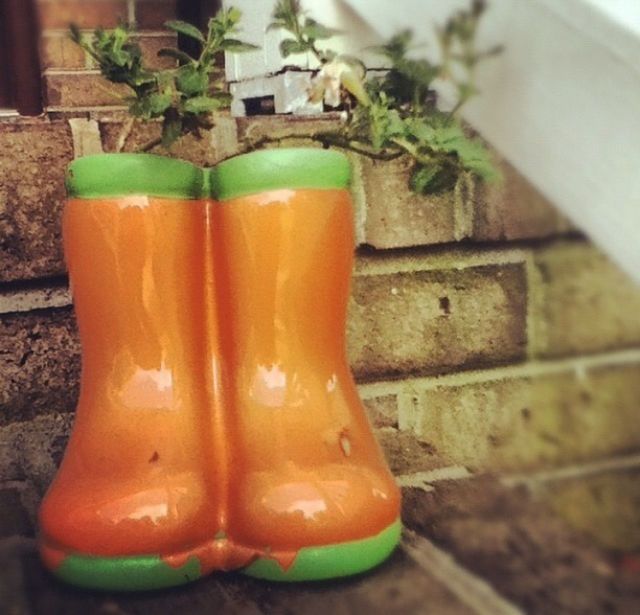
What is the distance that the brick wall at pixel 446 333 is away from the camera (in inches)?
27.1

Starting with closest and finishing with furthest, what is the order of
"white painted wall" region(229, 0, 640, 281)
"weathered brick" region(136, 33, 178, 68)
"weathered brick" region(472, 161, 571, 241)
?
"white painted wall" region(229, 0, 640, 281), "weathered brick" region(472, 161, 571, 241), "weathered brick" region(136, 33, 178, 68)

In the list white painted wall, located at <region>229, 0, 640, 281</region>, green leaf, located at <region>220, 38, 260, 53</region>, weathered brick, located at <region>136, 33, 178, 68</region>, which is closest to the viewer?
white painted wall, located at <region>229, 0, 640, 281</region>

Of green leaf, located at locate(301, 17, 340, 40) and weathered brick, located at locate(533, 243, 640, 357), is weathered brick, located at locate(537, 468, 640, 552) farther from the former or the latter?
green leaf, located at locate(301, 17, 340, 40)

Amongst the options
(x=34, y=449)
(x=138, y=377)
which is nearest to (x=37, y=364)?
(x=34, y=449)

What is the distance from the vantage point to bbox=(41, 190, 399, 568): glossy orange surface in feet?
1.73

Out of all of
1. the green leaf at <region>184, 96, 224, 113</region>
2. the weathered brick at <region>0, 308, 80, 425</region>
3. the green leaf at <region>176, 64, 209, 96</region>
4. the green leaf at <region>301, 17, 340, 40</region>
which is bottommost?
the weathered brick at <region>0, 308, 80, 425</region>

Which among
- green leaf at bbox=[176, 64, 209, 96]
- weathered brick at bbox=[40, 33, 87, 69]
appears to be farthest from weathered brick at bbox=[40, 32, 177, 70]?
green leaf at bbox=[176, 64, 209, 96]

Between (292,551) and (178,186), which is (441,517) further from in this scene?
(178,186)

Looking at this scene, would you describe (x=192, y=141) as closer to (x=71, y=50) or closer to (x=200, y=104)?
(x=200, y=104)

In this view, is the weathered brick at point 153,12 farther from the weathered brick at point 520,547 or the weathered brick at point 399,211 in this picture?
the weathered brick at point 520,547

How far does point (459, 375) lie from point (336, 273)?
265mm

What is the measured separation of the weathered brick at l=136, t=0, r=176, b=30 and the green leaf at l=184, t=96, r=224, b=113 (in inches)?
13.3

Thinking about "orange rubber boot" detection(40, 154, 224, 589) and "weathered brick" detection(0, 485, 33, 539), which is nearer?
"orange rubber boot" detection(40, 154, 224, 589)

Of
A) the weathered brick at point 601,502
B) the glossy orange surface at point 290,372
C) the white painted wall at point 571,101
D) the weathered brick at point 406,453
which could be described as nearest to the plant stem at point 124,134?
the glossy orange surface at point 290,372
